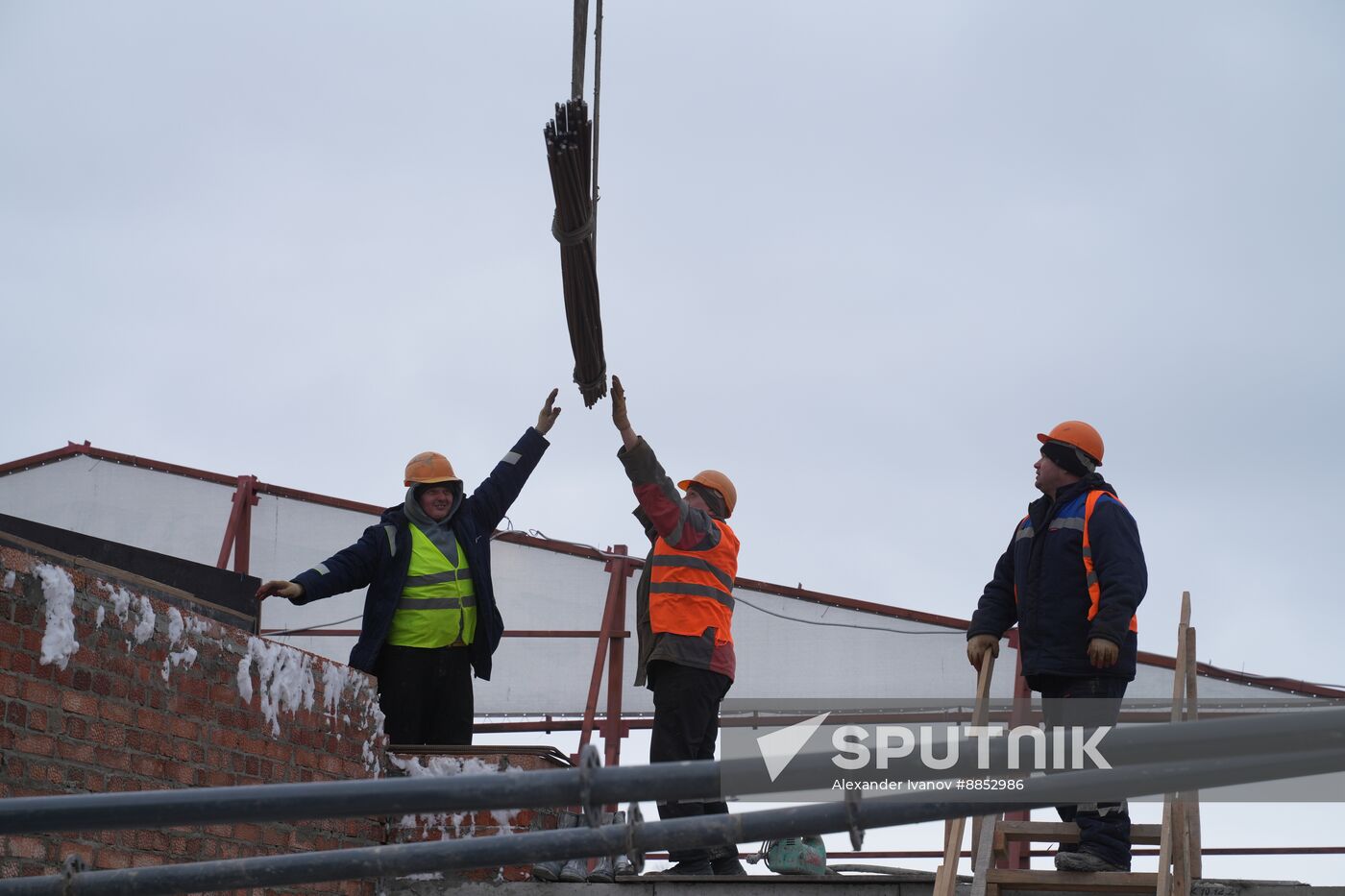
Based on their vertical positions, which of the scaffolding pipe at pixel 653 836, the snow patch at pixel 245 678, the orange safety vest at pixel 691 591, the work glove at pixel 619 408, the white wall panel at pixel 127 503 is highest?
the white wall panel at pixel 127 503

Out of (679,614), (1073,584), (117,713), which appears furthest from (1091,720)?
(117,713)

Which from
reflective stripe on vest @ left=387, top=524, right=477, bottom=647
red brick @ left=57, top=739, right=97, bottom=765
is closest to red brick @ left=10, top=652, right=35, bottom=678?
red brick @ left=57, top=739, right=97, bottom=765

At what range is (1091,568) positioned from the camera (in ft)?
19.3

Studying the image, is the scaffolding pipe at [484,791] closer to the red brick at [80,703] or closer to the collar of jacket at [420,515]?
the red brick at [80,703]

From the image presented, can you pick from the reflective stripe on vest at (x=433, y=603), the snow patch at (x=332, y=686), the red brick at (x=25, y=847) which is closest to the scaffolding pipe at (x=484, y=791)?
the red brick at (x=25, y=847)

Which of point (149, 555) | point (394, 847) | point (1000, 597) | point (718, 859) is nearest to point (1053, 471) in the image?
point (1000, 597)

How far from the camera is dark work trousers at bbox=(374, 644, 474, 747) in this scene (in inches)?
267

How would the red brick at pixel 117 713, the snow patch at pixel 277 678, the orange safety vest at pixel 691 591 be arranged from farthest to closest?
the orange safety vest at pixel 691 591, the snow patch at pixel 277 678, the red brick at pixel 117 713

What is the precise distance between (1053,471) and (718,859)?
79.9 inches

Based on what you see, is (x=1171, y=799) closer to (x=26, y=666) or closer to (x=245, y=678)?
(x=245, y=678)

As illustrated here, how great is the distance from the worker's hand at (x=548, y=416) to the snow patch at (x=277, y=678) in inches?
73.9

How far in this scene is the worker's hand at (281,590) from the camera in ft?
20.8

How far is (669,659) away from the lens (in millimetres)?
6535

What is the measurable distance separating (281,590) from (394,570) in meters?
0.61
